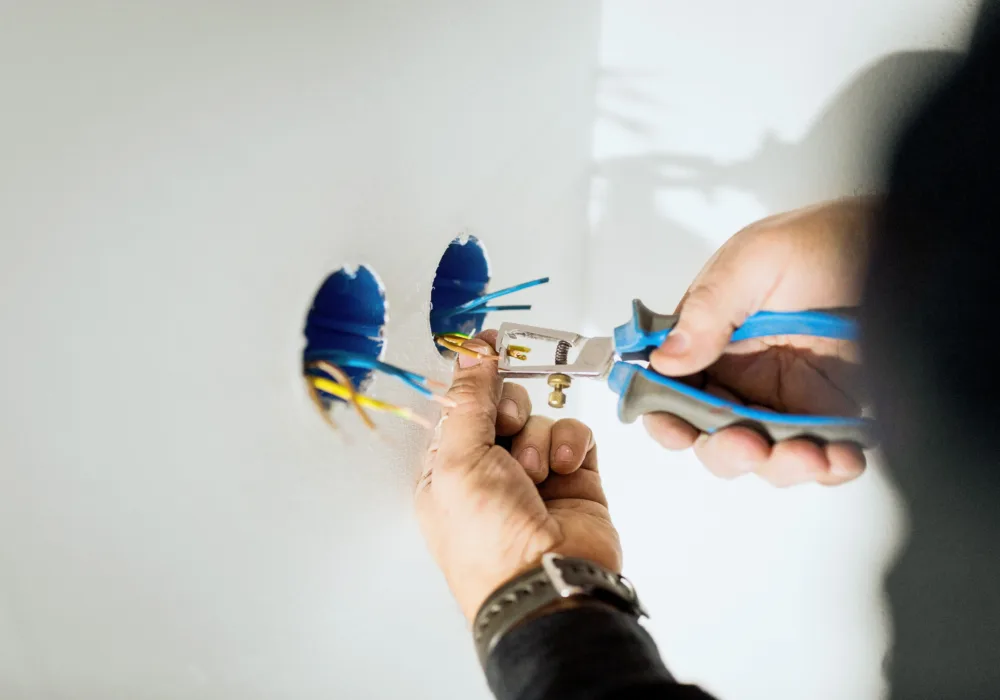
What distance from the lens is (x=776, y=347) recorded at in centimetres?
70

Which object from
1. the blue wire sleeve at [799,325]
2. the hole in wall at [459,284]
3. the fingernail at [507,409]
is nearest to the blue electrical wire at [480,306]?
the hole in wall at [459,284]

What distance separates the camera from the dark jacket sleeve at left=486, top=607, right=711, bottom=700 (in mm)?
374

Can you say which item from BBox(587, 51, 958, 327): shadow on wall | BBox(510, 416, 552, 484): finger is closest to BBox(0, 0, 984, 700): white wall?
BBox(587, 51, 958, 327): shadow on wall

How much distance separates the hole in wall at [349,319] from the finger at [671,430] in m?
0.27

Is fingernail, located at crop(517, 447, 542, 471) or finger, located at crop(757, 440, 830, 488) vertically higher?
finger, located at crop(757, 440, 830, 488)

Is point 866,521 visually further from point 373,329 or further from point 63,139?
point 63,139

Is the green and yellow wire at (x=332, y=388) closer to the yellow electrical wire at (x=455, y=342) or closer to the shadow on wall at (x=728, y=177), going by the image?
the yellow electrical wire at (x=455, y=342)

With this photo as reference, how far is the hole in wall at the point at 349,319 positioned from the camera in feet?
1.67

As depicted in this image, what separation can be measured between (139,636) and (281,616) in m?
0.12

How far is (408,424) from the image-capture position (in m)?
0.64

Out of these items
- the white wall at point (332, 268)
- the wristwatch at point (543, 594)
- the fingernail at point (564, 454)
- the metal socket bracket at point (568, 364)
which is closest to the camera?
the white wall at point (332, 268)

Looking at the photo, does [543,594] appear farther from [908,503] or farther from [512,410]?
[908,503]

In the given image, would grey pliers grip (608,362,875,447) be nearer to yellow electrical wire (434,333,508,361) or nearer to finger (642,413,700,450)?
finger (642,413,700,450)

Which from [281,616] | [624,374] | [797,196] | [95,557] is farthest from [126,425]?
[797,196]
